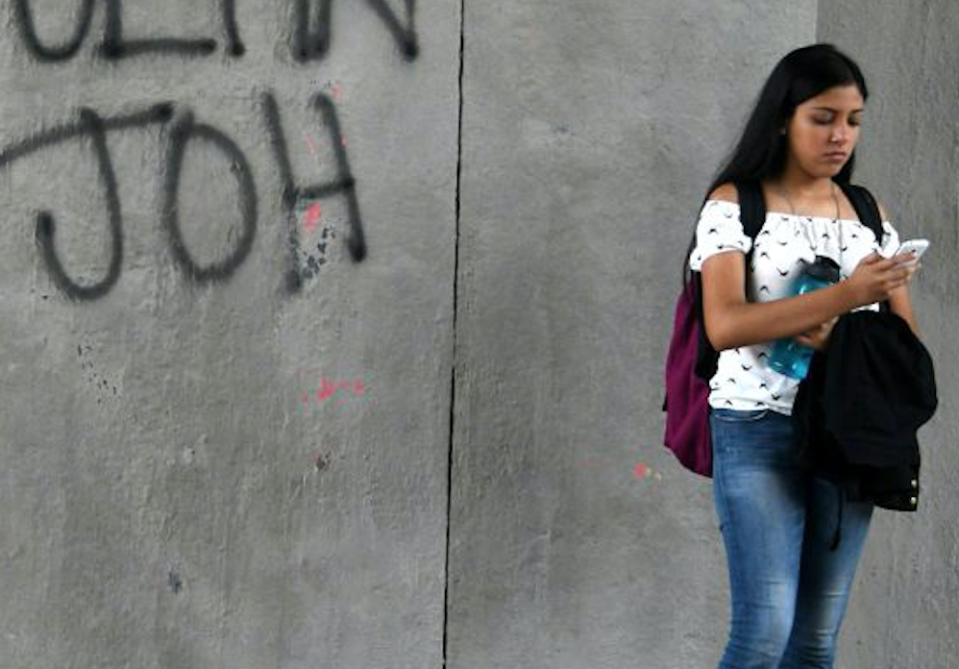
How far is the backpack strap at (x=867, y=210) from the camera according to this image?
389 centimetres

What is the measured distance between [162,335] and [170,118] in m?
0.60

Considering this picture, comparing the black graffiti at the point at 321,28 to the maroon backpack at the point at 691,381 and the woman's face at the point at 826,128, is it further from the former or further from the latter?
the woman's face at the point at 826,128

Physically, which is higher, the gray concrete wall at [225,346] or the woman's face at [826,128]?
the woman's face at [826,128]

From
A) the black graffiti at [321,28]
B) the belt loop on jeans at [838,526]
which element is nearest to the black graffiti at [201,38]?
the black graffiti at [321,28]

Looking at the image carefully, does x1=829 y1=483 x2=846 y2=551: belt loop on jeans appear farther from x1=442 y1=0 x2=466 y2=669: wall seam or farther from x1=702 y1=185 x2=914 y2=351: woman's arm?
x1=442 y1=0 x2=466 y2=669: wall seam

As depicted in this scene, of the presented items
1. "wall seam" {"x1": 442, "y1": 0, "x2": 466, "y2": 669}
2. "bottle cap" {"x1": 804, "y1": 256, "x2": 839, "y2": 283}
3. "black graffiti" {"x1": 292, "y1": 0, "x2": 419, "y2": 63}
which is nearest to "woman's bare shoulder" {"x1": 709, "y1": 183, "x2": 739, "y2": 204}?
"bottle cap" {"x1": 804, "y1": 256, "x2": 839, "y2": 283}

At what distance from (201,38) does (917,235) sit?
2.13m

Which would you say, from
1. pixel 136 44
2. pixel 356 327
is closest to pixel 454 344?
pixel 356 327

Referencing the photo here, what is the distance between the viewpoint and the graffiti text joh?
4.55 meters

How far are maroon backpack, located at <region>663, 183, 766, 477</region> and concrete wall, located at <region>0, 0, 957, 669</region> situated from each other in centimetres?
71

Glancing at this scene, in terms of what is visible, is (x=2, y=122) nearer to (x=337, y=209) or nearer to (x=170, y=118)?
(x=170, y=118)

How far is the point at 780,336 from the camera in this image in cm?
361

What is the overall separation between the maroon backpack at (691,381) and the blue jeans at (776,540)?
119 millimetres

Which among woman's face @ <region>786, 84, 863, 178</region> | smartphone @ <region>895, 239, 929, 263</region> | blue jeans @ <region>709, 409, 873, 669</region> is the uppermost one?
woman's face @ <region>786, 84, 863, 178</region>
